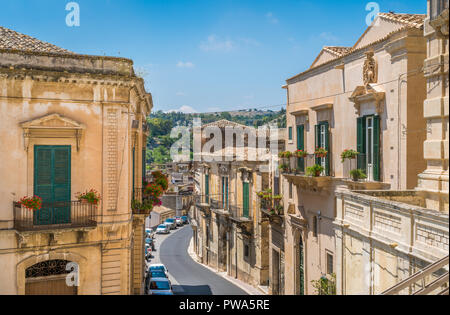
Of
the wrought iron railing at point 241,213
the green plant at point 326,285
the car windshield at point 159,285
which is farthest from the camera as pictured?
the wrought iron railing at point 241,213

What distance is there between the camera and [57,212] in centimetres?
1209

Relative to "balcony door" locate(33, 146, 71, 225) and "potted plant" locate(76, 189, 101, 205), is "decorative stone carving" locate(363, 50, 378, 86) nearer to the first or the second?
"potted plant" locate(76, 189, 101, 205)

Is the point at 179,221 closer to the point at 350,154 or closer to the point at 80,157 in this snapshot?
the point at 350,154

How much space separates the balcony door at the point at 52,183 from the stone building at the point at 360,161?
23.4 ft

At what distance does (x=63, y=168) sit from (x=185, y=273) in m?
20.1

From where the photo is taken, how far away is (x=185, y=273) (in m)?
30.7

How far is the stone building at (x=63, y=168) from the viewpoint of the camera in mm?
11734

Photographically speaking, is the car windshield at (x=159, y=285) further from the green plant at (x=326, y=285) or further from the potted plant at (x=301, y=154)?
the potted plant at (x=301, y=154)

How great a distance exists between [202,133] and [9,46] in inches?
1154

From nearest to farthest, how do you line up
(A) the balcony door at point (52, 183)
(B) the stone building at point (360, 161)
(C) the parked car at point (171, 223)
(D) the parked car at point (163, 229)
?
(B) the stone building at point (360, 161), (A) the balcony door at point (52, 183), (D) the parked car at point (163, 229), (C) the parked car at point (171, 223)

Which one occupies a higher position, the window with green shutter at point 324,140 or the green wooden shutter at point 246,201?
the window with green shutter at point 324,140

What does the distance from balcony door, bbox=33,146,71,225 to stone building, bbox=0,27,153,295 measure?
0.08ft

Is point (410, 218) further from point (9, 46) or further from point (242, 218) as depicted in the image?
point (242, 218)

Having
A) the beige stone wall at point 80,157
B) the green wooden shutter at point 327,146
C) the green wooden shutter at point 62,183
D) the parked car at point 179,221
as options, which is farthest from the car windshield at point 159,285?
the parked car at point 179,221
